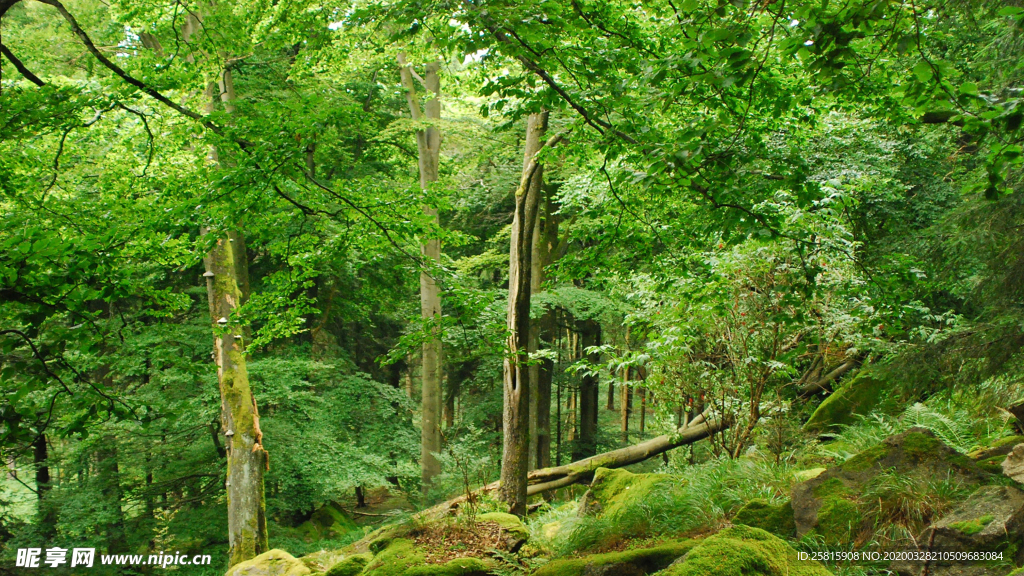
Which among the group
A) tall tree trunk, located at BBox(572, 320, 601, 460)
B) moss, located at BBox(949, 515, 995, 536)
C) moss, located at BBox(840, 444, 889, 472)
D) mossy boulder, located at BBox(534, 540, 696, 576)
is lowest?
tall tree trunk, located at BBox(572, 320, 601, 460)

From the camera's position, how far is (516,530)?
5.19 meters

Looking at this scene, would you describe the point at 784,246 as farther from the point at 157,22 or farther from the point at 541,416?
the point at 541,416

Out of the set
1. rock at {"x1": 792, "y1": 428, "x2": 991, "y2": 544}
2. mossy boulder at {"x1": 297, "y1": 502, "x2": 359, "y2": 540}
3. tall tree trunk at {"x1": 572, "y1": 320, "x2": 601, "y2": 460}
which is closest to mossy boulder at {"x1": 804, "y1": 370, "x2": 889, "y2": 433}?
rock at {"x1": 792, "y1": 428, "x2": 991, "y2": 544}

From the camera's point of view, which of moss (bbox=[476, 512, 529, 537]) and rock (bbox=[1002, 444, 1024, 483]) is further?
moss (bbox=[476, 512, 529, 537])

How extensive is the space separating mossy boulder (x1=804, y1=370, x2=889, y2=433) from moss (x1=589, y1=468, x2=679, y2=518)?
126 inches

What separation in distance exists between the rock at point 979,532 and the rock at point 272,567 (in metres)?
5.34

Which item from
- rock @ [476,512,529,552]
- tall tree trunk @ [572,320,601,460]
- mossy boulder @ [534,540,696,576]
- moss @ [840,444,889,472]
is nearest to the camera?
mossy boulder @ [534,540,696,576]

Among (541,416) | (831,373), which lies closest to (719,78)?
(831,373)

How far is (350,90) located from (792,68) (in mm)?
10498

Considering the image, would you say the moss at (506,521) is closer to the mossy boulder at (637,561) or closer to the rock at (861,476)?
the mossy boulder at (637,561)

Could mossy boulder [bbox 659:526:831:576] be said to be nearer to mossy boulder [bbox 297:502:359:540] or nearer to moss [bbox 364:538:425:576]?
moss [bbox 364:538:425:576]

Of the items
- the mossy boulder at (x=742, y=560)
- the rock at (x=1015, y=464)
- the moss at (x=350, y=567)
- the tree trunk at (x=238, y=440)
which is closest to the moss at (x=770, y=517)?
the mossy boulder at (x=742, y=560)

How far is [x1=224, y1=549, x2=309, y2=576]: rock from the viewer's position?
579 cm

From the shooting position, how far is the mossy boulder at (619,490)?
5414mm
